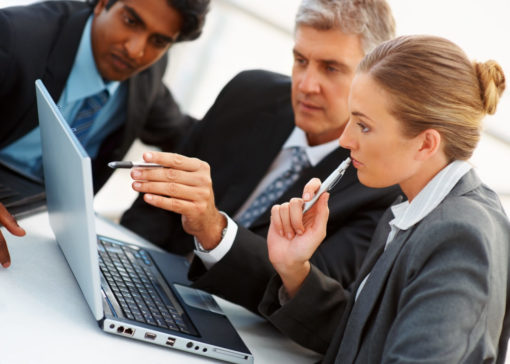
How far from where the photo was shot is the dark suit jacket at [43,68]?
1660 millimetres

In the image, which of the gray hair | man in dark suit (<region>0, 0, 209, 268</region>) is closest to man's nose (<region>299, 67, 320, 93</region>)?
the gray hair

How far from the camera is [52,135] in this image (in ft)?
3.35

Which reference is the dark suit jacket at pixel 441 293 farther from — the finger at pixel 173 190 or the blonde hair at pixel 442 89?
the finger at pixel 173 190

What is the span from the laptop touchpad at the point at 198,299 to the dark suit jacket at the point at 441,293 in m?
0.29

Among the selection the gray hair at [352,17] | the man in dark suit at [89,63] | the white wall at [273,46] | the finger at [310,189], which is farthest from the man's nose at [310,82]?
the white wall at [273,46]

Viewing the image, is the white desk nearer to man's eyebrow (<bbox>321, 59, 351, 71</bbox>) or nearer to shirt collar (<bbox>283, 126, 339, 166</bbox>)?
shirt collar (<bbox>283, 126, 339, 166</bbox>)

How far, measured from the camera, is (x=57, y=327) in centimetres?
91

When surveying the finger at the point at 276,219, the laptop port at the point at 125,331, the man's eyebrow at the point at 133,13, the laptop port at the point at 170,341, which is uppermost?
the man's eyebrow at the point at 133,13

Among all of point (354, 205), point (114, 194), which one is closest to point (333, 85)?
point (354, 205)

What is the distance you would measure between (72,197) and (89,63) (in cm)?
109

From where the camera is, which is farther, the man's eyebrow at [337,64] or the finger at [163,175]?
the man's eyebrow at [337,64]

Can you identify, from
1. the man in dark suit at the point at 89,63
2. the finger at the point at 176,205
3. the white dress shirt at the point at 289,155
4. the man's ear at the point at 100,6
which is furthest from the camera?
the man's ear at the point at 100,6

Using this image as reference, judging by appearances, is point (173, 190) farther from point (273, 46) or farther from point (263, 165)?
point (273, 46)

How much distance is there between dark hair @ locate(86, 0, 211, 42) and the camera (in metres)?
1.85
